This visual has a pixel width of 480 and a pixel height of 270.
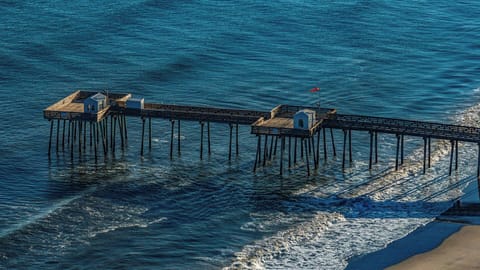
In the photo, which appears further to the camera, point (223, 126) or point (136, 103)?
point (223, 126)

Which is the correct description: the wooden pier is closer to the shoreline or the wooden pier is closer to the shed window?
the shed window

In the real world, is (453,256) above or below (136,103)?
below

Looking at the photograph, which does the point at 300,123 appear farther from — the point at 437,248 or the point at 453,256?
the point at 453,256

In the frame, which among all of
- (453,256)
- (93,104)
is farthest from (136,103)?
(453,256)

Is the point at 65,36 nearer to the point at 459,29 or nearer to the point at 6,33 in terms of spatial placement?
the point at 6,33

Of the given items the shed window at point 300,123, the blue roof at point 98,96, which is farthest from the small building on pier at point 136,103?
the shed window at point 300,123

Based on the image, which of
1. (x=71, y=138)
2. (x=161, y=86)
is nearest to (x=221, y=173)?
(x=71, y=138)

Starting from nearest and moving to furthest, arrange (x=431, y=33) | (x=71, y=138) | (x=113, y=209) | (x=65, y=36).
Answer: (x=113, y=209)
(x=71, y=138)
(x=65, y=36)
(x=431, y=33)

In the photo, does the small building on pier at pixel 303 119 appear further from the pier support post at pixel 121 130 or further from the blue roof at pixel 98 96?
the blue roof at pixel 98 96
